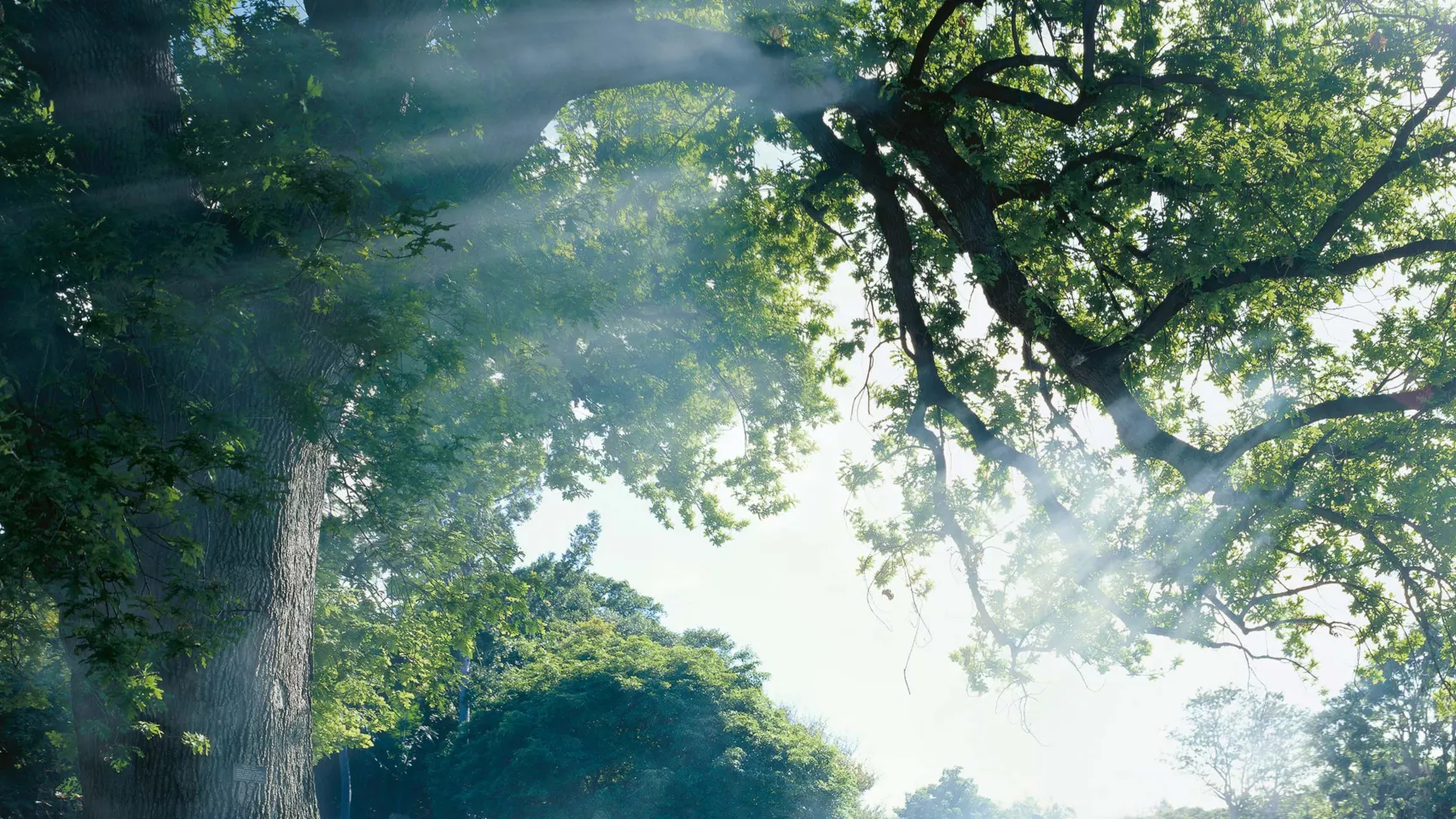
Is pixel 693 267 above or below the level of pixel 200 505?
above

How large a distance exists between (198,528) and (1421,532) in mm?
10936

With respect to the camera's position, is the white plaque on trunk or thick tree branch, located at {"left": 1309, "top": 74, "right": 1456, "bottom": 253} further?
thick tree branch, located at {"left": 1309, "top": 74, "right": 1456, "bottom": 253}

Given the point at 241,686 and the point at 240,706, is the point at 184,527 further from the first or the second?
the point at 240,706

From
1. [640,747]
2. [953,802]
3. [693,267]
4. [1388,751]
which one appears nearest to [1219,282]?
[693,267]

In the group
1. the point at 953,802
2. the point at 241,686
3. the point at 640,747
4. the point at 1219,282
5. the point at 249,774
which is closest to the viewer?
the point at 249,774

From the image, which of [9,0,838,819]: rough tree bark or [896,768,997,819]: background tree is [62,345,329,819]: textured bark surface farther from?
[896,768,997,819]: background tree

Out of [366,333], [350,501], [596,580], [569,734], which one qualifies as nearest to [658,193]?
[350,501]

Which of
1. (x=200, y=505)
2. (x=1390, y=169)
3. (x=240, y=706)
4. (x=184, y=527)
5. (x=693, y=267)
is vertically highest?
(x=693, y=267)

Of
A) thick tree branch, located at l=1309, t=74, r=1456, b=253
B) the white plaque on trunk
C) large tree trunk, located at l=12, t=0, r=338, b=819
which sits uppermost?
thick tree branch, located at l=1309, t=74, r=1456, b=253

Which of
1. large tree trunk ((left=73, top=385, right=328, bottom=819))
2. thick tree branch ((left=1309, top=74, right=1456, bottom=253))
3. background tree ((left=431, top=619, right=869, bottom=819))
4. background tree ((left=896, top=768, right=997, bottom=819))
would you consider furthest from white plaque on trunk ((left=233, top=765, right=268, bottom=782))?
background tree ((left=896, top=768, right=997, bottom=819))

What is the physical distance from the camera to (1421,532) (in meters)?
9.23

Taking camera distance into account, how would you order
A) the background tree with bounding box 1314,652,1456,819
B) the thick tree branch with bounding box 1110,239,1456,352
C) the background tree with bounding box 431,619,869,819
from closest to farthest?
the thick tree branch with bounding box 1110,239,1456,352
the background tree with bounding box 431,619,869,819
the background tree with bounding box 1314,652,1456,819

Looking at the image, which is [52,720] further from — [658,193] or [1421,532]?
[1421,532]

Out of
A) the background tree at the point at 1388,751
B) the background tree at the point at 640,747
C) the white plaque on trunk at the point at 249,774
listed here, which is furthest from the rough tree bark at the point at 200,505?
the background tree at the point at 1388,751
